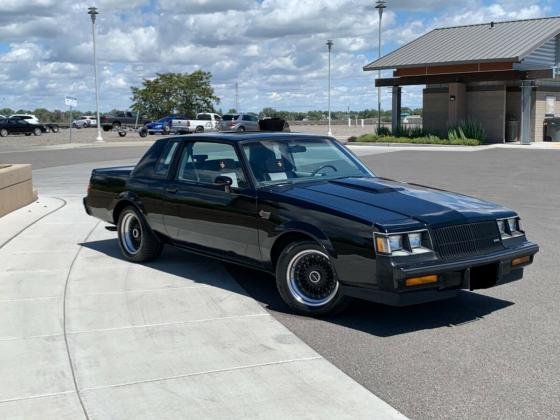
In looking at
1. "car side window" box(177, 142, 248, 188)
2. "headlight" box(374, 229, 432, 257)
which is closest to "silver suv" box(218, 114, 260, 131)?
"car side window" box(177, 142, 248, 188)

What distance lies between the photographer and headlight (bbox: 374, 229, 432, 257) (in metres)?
5.08

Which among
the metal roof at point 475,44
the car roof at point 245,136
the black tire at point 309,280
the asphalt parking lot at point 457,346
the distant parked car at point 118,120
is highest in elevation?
the metal roof at point 475,44

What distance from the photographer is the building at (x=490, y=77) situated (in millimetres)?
32031

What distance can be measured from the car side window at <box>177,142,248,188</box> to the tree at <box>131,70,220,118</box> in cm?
6457

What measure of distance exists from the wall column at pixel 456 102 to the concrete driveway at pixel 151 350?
28.1 meters

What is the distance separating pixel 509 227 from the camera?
5840mm

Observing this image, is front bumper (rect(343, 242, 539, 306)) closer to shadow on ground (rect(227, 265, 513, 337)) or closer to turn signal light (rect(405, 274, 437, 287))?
turn signal light (rect(405, 274, 437, 287))

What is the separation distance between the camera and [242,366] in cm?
459

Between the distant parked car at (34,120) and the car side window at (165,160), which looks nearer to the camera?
the car side window at (165,160)

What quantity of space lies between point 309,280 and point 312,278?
0.04 metres

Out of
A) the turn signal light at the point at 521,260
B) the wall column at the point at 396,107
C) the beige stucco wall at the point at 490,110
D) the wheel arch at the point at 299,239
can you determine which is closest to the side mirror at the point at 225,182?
the wheel arch at the point at 299,239

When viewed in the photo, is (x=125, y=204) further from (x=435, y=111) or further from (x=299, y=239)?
(x=435, y=111)

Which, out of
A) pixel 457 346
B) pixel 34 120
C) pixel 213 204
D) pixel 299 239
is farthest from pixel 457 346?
pixel 34 120

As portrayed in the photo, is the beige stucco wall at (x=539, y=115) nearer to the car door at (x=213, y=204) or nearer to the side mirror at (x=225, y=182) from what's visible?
the car door at (x=213, y=204)
